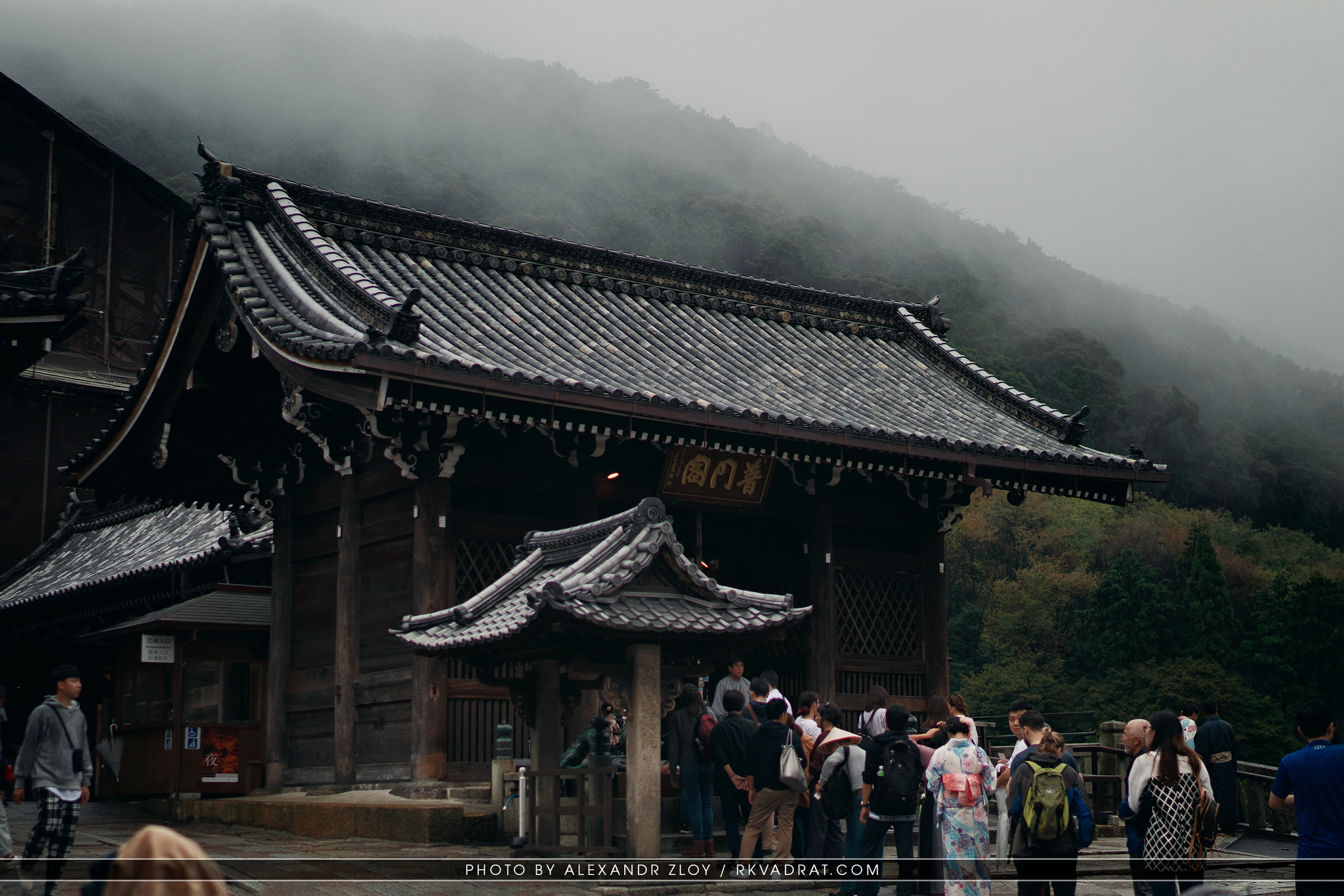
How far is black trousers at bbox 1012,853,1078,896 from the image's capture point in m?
9.12

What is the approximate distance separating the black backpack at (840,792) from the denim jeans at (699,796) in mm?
1117

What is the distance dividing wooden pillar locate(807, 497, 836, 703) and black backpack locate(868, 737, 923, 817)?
6.37 meters

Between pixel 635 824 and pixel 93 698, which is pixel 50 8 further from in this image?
pixel 635 824

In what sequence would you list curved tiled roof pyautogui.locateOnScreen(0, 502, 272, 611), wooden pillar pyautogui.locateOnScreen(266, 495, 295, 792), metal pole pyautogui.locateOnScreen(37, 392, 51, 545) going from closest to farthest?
wooden pillar pyautogui.locateOnScreen(266, 495, 295, 792), curved tiled roof pyautogui.locateOnScreen(0, 502, 272, 611), metal pole pyautogui.locateOnScreen(37, 392, 51, 545)

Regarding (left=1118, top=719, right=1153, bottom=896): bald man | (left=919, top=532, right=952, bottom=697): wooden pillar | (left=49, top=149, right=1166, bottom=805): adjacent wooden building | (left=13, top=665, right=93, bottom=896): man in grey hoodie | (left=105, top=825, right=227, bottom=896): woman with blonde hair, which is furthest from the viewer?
(left=919, top=532, right=952, bottom=697): wooden pillar

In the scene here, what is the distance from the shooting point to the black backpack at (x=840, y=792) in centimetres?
1105

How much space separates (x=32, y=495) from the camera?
31453 mm

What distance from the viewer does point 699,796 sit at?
1152 cm

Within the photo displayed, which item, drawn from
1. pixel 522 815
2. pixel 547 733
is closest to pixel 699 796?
pixel 547 733

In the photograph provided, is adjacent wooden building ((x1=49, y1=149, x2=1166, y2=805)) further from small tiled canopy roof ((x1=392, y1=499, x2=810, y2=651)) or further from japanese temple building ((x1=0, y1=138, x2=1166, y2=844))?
small tiled canopy roof ((x1=392, y1=499, x2=810, y2=651))

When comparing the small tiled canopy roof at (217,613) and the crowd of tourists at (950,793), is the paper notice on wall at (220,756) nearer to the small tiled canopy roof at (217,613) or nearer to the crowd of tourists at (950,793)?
the small tiled canopy roof at (217,613)

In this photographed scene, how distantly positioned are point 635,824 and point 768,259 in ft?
257

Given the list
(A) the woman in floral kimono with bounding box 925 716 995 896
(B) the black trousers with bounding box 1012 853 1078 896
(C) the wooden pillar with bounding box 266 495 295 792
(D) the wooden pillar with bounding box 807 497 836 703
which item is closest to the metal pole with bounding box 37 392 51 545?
(C) the wooden pillar with bounding box 266 495 295 792

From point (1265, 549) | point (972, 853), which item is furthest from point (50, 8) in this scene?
point (972, 853)
